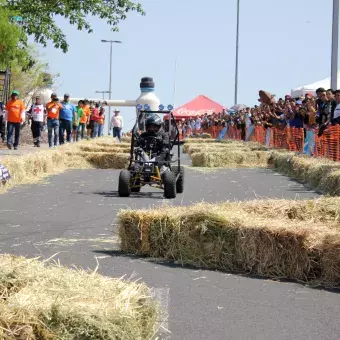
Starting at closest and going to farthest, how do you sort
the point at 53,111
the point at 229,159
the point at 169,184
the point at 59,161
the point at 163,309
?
the point at 163,309 < the point at 169,184 < the point at 59,161 < the point at 229,159 < the point at 53,111

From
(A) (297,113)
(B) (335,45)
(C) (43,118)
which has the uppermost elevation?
(B) (335,45)

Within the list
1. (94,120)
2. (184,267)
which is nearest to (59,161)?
(184,267)

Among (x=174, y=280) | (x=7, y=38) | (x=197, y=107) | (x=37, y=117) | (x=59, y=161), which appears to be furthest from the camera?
(x=197, y=107)

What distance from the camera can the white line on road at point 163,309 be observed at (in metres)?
5.62

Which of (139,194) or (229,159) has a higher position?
(229,159)

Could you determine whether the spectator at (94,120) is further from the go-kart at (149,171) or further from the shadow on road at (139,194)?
the shadow on road at (139,194)

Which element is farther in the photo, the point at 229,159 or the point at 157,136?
the point at 229,159

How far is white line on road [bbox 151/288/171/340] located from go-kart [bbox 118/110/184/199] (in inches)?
303

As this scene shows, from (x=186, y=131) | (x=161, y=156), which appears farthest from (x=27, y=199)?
(x=186, y=131)

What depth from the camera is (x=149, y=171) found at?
1537 cm

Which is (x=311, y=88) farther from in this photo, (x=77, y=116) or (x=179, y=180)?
(x=179, y=180)

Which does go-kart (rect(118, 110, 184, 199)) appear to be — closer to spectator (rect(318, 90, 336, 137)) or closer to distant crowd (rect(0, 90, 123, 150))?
spectator (rect(318, 90, 336, 137))

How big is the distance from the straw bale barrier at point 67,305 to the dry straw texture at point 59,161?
11.0 meters

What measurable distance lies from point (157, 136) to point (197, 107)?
63.1 metres
